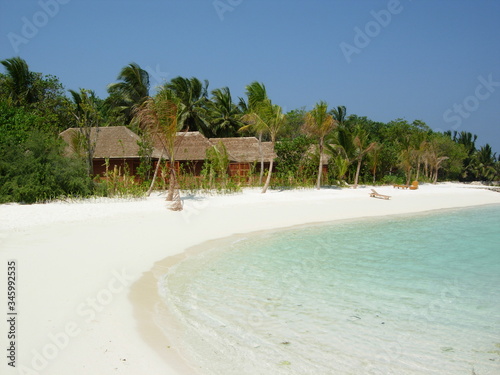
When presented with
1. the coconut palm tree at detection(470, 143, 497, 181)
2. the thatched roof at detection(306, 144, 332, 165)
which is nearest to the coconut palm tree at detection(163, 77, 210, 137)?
the thatched roof at detection(306, 144, 332, 165)

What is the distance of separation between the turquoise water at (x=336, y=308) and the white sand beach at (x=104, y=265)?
0.54 metres

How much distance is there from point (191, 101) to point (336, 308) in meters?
30.3

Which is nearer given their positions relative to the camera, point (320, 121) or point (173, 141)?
point (173, 141)

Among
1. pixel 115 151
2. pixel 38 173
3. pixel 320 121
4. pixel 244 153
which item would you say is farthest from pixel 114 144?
pixel 320 121

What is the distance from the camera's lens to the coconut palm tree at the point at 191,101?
3328 cm

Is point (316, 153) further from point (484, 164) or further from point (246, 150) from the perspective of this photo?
point (484, 164)

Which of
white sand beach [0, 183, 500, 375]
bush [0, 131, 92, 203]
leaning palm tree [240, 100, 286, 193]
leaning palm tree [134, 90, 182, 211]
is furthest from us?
leaning palm tree [240, 100, 286, 193]

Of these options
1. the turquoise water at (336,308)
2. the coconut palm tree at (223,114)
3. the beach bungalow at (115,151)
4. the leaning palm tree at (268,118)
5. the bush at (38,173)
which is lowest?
the turquoise water at (336,308)

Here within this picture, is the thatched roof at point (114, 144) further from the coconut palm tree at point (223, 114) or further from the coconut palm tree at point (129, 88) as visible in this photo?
the coconut palm tree at point (223, 114)

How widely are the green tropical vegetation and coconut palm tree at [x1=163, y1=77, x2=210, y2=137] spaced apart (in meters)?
0.08

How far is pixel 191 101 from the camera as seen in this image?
3394cm

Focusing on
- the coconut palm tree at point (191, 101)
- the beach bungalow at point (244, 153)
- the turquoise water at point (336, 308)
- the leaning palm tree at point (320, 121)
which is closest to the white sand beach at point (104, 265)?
the turquoise water at point (336, 308)

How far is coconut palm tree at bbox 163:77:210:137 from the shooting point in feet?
109

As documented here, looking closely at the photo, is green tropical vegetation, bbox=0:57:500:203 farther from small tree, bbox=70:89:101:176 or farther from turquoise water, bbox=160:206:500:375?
turquoise water, bbox=160:206:500:375
